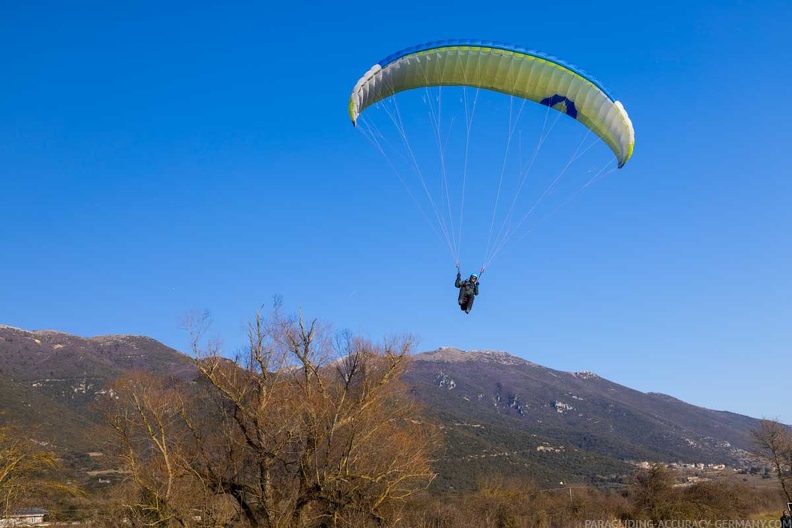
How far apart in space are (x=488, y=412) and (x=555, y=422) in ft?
48.6

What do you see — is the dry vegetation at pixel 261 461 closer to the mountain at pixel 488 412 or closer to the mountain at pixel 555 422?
the mountain at pixel 488 412

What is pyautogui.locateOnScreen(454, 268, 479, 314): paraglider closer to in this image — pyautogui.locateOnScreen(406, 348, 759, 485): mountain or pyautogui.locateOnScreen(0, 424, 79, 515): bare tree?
pyautogui.locateOnScreen(0, 424, 79, 515): bare tree

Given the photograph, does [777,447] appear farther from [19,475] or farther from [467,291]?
[19,475]

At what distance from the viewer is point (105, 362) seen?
3460 inches

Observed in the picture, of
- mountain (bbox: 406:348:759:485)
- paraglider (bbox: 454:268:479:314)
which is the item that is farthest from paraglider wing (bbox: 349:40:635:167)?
mountain (bbox: 406:348:759:485)

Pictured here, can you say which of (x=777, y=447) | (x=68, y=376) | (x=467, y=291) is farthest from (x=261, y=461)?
(x=68, y=376)

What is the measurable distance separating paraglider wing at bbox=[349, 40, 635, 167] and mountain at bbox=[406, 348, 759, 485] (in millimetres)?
48844

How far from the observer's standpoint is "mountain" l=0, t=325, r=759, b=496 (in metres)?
58.2

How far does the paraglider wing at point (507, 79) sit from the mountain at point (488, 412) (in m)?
9.99

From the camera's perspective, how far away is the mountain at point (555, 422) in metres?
77.3

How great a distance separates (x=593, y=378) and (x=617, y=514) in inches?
5563

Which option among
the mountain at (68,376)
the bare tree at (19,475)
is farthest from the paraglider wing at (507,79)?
the bare tree at (19,475)

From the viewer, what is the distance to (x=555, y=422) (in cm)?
12394

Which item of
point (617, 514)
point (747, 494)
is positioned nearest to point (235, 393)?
point (617, 514)
